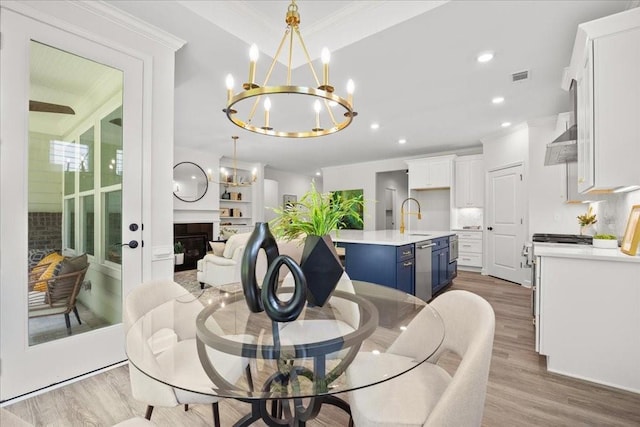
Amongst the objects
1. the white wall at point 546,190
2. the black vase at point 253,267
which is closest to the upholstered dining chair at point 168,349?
the black vase at point 253,267

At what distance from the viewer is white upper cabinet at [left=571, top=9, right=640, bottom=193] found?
189cm

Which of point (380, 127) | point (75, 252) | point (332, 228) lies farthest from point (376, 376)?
point (380, 127)

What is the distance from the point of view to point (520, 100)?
379cm

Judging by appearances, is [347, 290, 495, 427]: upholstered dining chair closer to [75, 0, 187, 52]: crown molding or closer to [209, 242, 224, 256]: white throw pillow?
[75, 0, 187, 52]: crown molding

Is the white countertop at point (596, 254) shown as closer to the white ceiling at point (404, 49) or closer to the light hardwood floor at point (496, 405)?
the light hardwood floor at point (496, 405)

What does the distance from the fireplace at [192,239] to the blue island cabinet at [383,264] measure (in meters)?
4.43

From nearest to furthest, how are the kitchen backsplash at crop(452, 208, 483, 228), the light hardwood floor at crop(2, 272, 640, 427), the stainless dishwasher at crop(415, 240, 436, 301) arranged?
the light hardwood floor at crop(2, 272, 640, 427)
the stainless dishwasher at crop(415, 240, 436, 301)
the kitchen backsplash at crop(452, 208, 483, 228)

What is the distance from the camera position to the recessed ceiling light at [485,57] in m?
2.69

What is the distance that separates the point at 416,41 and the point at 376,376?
261 cm

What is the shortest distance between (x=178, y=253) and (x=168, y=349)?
17.4 ft

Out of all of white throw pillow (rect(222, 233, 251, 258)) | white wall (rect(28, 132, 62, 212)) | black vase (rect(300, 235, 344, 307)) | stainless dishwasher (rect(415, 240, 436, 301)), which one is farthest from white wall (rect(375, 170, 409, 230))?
white wall (rect(28, 132, 62, 212))

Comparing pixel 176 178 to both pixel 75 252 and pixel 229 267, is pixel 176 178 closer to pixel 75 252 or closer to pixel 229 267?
pixel 229 267

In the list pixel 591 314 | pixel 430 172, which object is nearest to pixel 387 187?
pixel 430 172

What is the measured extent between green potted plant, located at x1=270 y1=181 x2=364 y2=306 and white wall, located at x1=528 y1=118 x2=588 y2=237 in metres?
4.47
